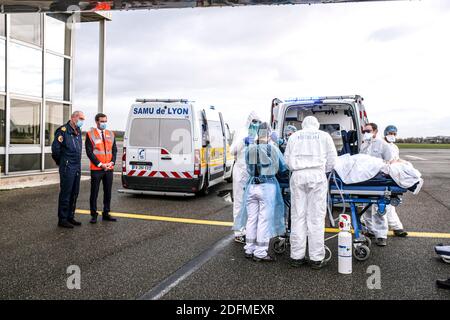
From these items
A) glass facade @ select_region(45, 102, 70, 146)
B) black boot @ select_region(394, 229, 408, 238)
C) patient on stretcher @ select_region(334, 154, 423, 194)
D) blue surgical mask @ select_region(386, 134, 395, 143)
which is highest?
glass facade @ select_region(45, 102, 70, 146)

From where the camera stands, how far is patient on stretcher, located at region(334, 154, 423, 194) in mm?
5172

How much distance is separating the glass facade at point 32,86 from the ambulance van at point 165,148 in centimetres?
369

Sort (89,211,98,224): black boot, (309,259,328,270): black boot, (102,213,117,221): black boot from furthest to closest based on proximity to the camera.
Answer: (102,213,117,221): black boot, (89,211,98,224): black boot, (309,259,328,270): black boot

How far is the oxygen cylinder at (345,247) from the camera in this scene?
15.5 feet

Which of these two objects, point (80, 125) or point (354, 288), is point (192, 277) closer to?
point (354, 288)

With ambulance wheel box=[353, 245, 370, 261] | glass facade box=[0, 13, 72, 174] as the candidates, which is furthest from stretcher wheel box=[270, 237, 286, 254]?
glass facade box=[0, 13, 72, 174]

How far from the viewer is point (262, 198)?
5.40 metres

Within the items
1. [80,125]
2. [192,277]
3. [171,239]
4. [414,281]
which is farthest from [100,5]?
[414,281]

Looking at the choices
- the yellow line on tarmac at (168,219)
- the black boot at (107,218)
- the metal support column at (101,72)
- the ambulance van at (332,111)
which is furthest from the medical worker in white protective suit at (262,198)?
the metal support column at (101,72)

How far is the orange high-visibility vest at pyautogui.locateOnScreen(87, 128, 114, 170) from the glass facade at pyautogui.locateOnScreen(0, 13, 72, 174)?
517cm

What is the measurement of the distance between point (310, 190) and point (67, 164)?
14.0 feet

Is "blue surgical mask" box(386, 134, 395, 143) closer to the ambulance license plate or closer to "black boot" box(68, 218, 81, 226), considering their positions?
"black boot" box(68, 218, 81, 226)

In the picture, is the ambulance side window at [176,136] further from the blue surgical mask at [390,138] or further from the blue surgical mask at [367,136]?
the blue surgical mask at [390,138]
